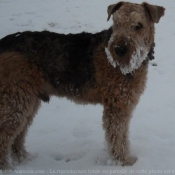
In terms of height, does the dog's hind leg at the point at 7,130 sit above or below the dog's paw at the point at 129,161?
above

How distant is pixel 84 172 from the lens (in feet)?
11.7

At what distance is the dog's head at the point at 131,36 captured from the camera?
3.12 metres

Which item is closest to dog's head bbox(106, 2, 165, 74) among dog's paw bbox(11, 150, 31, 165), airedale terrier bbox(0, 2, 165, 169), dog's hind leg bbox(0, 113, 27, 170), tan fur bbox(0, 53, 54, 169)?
airedale terrier bbox(0, 2, 165, 169)

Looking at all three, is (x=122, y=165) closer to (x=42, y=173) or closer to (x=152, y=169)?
(x=152, y=169)

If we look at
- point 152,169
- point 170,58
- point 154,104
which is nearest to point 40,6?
point 170,58

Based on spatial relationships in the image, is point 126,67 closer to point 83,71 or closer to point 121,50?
point 121,50

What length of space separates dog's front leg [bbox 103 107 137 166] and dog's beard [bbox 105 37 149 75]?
55 centimetres

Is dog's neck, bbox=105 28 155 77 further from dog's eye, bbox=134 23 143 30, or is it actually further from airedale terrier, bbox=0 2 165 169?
dog's eye, bbox=134 23 143 30

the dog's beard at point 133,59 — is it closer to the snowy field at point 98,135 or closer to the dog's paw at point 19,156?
the snowy field at point 98,135

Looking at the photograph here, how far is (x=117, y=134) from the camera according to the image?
11.9 ft

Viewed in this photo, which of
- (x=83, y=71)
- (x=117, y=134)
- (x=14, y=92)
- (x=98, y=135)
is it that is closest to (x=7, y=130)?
(x=14, y=92)

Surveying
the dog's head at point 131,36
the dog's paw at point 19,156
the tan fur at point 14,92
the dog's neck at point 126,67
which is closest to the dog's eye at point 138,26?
the dog's head at point 131,36

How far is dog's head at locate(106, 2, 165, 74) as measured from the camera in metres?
3.12

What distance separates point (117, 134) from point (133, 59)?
1.06 m
